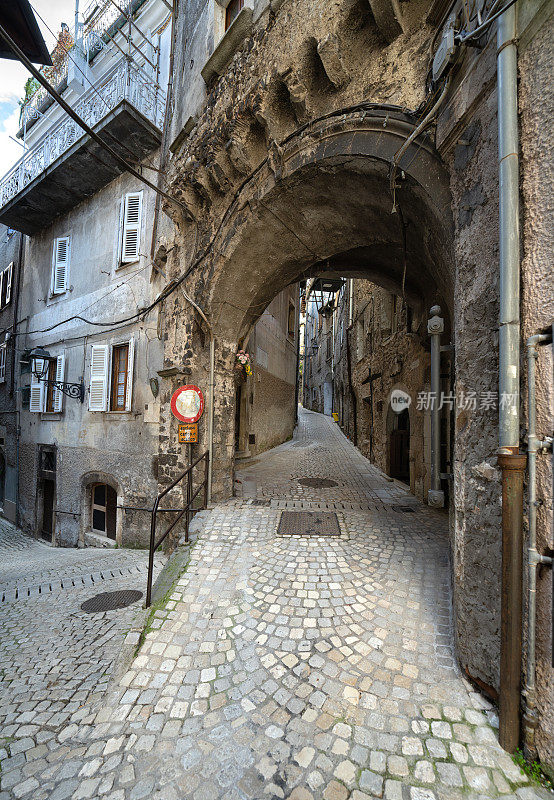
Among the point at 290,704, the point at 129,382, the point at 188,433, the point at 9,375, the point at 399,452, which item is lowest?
the point at 290,704

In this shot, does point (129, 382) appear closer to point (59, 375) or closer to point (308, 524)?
point (59, 375)

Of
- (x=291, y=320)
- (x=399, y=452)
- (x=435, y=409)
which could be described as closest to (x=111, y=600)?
(x=435, y=409)

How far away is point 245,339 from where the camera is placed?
710cm

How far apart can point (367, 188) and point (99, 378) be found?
6628 mm

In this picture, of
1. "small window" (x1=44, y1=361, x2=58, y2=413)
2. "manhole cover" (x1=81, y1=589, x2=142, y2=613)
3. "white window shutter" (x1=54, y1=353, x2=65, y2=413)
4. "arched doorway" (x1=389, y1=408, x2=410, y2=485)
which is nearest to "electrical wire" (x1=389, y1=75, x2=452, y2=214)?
"manhole cover" (x1=81, y1=589, x2=142, y2=613)

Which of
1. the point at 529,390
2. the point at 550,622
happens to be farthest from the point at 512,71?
the point at 550,622

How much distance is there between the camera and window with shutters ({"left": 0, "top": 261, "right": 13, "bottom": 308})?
12.1 m

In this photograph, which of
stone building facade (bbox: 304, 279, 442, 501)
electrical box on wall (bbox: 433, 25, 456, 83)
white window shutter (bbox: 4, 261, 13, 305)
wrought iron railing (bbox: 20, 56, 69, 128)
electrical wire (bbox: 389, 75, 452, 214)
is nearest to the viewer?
electrical box on wall (bbox: 433, 25, 456, 83)

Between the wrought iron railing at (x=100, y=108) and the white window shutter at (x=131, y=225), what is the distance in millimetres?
1729

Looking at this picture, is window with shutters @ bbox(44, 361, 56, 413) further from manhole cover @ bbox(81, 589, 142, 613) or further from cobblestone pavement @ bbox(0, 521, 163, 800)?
manhole cover @ bbox(81, 589, 142, 613)

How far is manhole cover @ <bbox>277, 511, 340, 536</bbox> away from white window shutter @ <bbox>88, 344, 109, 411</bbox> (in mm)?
5071

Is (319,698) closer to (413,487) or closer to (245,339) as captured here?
(413,487)

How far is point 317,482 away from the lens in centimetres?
698

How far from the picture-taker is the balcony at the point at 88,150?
7.33m
